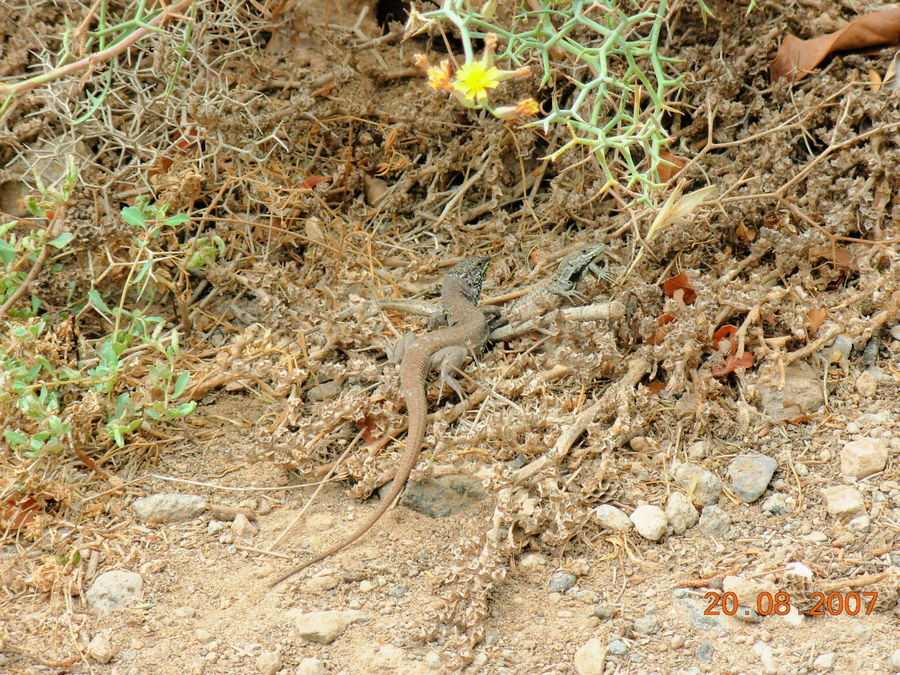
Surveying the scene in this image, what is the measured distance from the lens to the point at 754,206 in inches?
163

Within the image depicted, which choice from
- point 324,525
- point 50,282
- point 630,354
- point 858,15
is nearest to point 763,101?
point 858,15

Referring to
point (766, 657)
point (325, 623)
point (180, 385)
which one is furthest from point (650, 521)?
point (180, 385)

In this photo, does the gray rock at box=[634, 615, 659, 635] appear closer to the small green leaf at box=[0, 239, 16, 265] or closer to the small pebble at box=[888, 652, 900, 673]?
the small pebble at box=[888, 652, 900, 673]

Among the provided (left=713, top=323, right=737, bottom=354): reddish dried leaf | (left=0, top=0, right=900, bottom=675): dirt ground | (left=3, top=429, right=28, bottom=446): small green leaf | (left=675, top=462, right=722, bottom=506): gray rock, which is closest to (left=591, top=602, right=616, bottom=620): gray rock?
(left=0, top=0, right=900, bottom=675): dirt ground

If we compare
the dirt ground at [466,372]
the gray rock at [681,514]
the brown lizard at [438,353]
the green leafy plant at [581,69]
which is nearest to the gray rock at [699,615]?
the dirt ground at [466,372]

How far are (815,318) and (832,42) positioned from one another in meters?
1.70

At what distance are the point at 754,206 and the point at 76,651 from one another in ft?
12.1

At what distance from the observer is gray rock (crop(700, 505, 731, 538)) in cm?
322

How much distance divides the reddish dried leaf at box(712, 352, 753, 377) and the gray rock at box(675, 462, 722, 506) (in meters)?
0.54

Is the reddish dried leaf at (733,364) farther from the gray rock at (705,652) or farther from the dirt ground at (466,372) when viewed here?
the gray rock at (705,652)

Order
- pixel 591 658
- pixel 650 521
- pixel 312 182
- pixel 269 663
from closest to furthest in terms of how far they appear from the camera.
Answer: pixel 591 658
pixel 269 663
pixel 650 521
pixel 312 182

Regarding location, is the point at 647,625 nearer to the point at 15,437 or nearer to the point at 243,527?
the point at 243,527

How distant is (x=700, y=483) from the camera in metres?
3.38

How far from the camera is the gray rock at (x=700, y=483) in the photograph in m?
3.35
